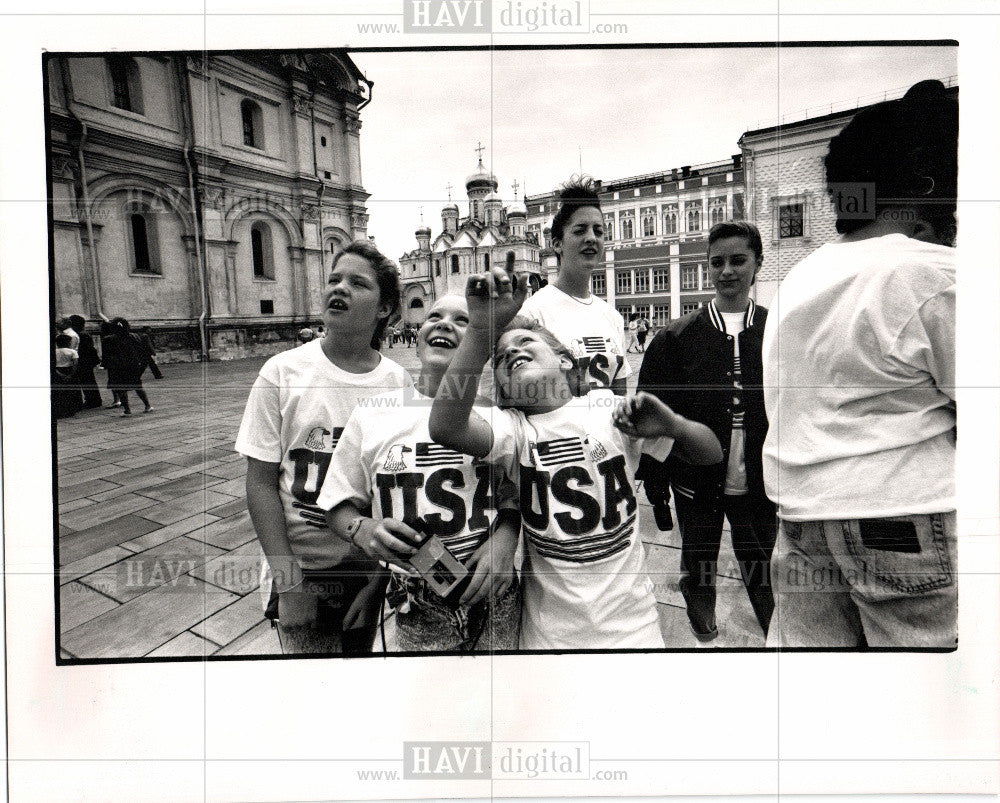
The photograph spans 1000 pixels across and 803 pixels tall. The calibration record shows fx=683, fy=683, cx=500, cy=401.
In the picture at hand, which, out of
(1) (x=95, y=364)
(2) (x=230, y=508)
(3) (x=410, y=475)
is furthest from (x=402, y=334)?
(1) (x=95, y=364)

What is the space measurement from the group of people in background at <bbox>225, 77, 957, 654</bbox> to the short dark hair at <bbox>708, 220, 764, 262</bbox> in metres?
0.01

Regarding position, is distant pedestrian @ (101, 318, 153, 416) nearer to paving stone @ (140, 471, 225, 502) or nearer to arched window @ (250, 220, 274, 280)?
paving stone @ (140, 471, 225, 502)

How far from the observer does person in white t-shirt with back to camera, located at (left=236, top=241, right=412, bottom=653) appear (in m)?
2.78

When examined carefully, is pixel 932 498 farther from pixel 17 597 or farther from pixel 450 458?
pixel 17 597

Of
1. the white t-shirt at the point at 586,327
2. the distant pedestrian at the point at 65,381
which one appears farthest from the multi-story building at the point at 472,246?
the distant pedestrian at the point at 65,381

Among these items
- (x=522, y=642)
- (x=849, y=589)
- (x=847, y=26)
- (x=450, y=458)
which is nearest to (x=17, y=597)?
(x=450, y=458)

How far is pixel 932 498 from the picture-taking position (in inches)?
112

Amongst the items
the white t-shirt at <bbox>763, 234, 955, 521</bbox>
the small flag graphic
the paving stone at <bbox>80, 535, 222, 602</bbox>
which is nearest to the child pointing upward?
the small flag graphic

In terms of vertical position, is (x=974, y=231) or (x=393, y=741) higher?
(x=974, y=231)

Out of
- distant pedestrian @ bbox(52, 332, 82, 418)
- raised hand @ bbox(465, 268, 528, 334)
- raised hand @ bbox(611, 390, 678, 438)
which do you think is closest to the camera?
raised hand @ bbox(465, 268, 528, 334)

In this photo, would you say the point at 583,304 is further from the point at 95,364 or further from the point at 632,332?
the point at 95,364

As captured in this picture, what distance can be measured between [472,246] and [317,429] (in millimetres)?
987

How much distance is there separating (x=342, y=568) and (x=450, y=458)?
0.66 metres

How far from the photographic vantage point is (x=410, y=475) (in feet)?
8.96
